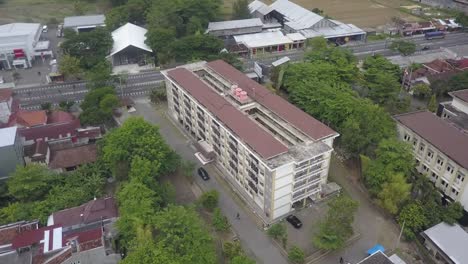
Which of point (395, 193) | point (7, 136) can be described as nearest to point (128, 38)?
point (7, 136)

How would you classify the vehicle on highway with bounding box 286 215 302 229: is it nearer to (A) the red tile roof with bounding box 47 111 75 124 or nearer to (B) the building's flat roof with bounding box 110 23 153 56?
(A) the red tile roof with bounding box 47 111 75 124

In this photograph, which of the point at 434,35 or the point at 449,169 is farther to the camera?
the point at 434,35

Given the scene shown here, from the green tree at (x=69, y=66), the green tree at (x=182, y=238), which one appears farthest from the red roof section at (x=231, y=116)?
the green tree at (x=69, y=66)

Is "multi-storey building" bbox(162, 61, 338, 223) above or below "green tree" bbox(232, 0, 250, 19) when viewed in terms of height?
below

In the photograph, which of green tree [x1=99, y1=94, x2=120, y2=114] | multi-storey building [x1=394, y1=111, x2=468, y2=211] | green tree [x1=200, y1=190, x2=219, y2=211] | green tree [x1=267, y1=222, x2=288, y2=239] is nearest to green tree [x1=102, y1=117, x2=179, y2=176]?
green tree [x1=200, y1=190, x2=219, y2=211]

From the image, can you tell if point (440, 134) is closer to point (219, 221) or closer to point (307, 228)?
point (307, 228)

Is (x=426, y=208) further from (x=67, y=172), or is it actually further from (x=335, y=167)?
(x=67, y=172)

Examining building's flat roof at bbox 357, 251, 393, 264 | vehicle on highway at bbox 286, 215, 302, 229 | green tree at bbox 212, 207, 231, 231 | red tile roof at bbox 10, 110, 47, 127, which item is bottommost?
vehicle on highway at bbox 286, 215, 302, 229

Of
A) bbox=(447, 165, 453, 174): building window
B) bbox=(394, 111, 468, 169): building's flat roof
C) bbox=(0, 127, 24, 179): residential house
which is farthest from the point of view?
bbox=(0, 127, 24, 179): residential house

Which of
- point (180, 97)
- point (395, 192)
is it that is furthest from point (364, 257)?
point (180, 97)
